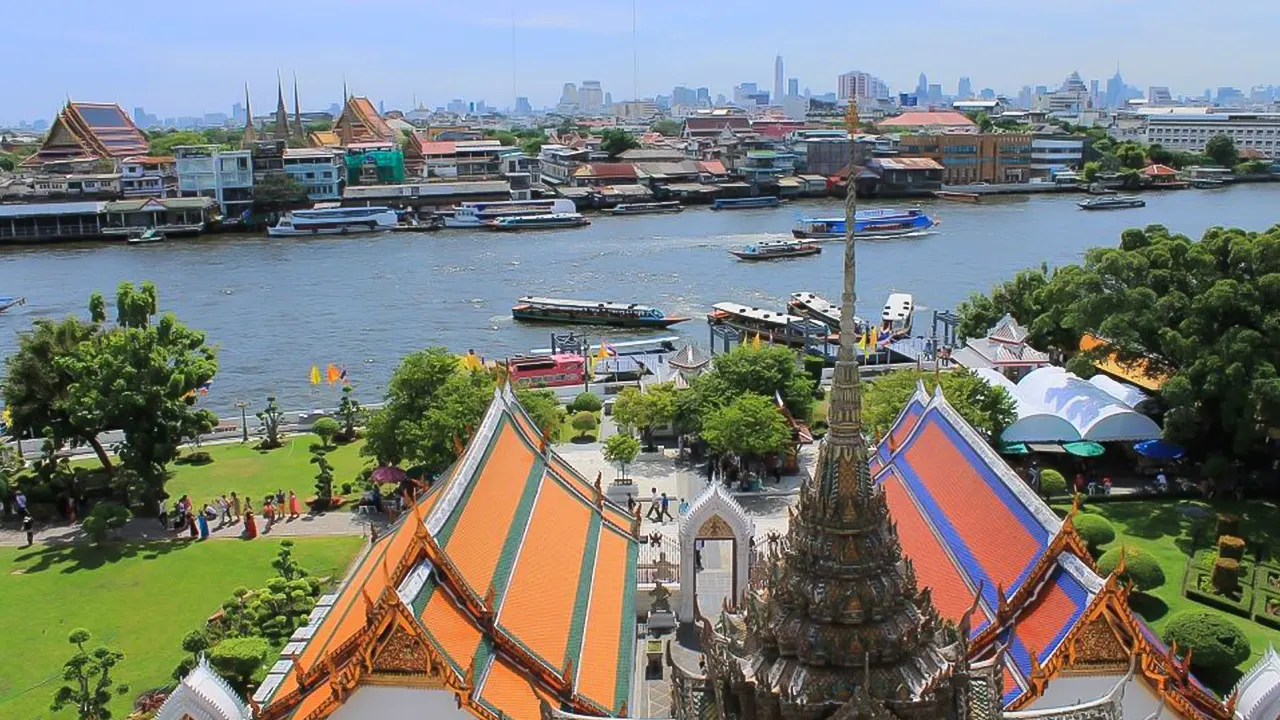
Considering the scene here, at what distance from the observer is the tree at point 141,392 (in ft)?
100

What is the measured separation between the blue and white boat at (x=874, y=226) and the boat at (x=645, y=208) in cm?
2683

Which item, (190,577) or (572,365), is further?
(572,365)

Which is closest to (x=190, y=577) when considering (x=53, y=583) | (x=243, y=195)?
(x=53, y=583)

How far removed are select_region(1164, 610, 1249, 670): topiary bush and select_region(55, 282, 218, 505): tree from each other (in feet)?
85.4

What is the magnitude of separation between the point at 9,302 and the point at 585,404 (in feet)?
161

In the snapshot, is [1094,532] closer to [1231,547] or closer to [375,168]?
[1231,547]

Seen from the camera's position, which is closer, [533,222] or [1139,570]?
[1139,570]

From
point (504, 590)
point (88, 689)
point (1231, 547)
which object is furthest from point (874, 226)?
point (88, 689)

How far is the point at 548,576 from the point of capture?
1906 cm

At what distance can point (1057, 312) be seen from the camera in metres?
42.3

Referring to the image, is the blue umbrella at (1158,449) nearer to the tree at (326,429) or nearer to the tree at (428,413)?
the tree at (428,413)

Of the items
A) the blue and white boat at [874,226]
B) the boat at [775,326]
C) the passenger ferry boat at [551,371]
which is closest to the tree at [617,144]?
the blue and white boat at [874,226]

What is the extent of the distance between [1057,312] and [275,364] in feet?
129

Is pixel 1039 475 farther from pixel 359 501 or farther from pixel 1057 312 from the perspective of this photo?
pixel 359 501
